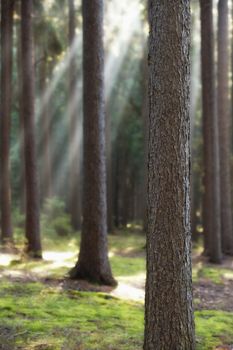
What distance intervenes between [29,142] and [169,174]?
31.2ft

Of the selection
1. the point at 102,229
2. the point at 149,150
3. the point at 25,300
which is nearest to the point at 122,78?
the point at 102,229

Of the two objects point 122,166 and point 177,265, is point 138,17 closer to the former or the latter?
point 122,166

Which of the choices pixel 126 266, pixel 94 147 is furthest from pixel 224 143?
pixel 94 147

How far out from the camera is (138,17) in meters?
25.7

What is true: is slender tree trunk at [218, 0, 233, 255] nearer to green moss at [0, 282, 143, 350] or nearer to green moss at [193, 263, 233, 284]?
green moss at [193, 263, 233, 284]

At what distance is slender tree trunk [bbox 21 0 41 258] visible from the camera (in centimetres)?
1397

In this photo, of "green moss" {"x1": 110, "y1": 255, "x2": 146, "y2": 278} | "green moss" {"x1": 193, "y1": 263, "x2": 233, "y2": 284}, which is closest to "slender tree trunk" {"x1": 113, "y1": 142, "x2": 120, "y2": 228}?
"green moss" {"x1": 110, "y1": 255, "x2": 146, "y2": 278}

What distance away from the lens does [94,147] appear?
10430mm

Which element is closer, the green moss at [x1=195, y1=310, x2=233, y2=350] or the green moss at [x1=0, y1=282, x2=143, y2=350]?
the green moss at [x1=0, y1=282, x2=143, y2=350]

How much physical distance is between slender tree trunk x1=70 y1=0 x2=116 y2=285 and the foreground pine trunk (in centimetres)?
518

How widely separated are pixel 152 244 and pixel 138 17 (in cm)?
2242

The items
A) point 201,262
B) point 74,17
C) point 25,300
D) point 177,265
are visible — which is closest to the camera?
point 177,265

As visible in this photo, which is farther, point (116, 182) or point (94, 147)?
point (116, 182)

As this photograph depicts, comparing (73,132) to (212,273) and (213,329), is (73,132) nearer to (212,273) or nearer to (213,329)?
(212,273)
